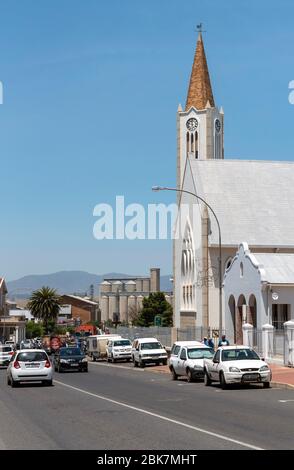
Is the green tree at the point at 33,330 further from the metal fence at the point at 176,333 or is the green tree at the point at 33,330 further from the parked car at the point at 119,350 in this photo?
the parked car at the point at 119,350

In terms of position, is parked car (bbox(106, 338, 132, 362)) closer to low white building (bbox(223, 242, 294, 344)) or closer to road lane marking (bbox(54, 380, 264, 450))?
low white building (bbox(223, 242, 294, 344))

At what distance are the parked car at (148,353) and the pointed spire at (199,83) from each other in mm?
48405

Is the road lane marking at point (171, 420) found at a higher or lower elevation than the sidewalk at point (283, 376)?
lower

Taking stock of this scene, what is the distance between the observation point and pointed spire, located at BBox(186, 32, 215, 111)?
302 feet

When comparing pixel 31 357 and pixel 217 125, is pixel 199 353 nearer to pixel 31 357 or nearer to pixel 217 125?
pixel 31 357

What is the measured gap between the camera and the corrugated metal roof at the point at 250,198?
69625mm

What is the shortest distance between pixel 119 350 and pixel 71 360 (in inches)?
514

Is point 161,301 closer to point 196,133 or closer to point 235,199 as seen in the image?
point 196,133

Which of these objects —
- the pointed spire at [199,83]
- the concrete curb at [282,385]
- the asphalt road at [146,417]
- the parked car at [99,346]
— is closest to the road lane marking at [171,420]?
the asphalt road at [146,417]

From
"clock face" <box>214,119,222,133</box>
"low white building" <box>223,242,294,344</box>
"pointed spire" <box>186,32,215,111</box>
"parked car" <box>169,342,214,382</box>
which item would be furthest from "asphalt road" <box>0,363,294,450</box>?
"pointed spire" <box>186,32,215,111</box>

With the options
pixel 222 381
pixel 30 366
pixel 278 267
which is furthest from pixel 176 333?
pixel 222 381

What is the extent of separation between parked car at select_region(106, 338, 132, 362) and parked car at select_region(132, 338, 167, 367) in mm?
7516

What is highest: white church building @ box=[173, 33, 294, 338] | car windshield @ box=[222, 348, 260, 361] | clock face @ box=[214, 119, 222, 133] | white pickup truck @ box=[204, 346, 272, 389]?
clock face @ box=[214, 119, 222, 133]
